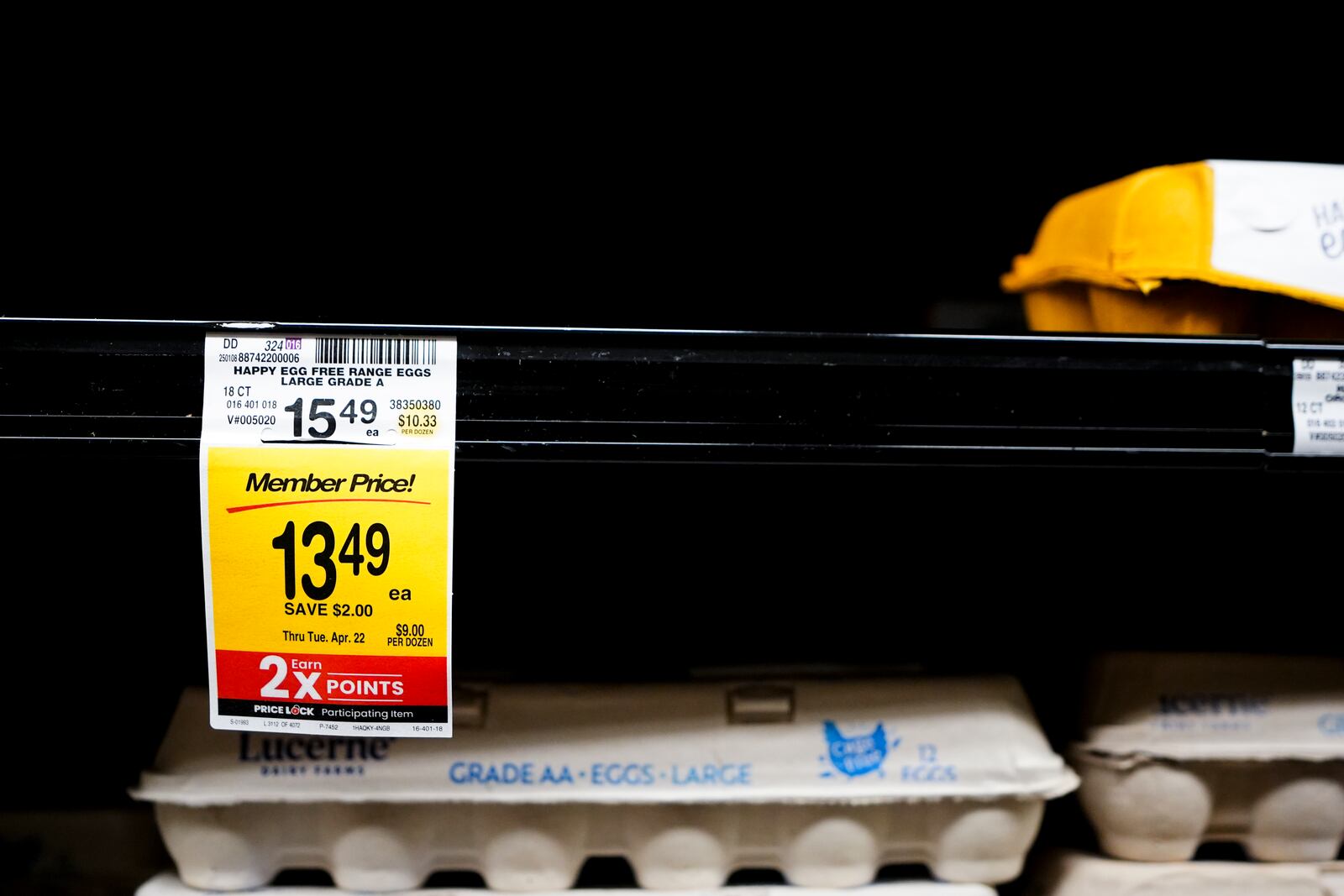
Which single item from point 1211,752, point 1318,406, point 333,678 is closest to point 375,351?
point 333,678

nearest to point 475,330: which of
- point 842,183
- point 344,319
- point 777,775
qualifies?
point 344,319

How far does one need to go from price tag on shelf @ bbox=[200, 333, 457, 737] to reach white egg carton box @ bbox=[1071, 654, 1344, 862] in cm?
56

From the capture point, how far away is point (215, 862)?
71cm

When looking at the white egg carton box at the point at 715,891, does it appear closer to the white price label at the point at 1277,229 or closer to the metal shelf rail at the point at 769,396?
the metal shelf rail at the point at 769,396

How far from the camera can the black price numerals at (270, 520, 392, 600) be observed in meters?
0.55

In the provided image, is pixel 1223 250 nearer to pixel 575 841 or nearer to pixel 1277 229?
pixel 1277 229

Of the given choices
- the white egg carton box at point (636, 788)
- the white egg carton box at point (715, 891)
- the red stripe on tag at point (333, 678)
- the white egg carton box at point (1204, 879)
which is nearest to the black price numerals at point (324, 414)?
the red stripe on tag at point (333, 678)

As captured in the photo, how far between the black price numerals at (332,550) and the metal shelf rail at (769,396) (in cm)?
7

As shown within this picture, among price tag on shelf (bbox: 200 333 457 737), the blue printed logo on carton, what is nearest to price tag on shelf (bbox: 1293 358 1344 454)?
the blue printed logo on carton

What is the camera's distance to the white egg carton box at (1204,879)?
76cm

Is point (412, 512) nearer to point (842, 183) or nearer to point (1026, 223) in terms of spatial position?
point (842, 183)

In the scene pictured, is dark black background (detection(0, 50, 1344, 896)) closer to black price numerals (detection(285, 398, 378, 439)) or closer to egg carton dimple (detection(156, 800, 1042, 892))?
egg carton dimple (detection(156, 800, 1042, 892))

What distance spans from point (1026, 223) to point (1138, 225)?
0.46 meters

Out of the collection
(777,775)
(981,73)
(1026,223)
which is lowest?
(777,775)
